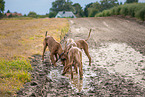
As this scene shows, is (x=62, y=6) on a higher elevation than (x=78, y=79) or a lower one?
higher

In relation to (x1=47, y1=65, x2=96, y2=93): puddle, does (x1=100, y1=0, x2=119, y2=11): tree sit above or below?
above

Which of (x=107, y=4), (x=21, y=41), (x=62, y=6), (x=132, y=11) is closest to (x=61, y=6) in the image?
(x=62, y=6)

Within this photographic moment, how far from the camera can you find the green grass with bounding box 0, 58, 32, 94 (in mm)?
4653

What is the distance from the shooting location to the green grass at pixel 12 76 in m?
4.65

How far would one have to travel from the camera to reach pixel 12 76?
17.8ft

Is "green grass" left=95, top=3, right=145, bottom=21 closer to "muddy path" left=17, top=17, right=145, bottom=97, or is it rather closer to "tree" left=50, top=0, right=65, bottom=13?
"muddy path" left=17, top=17, right=145, bottom=97

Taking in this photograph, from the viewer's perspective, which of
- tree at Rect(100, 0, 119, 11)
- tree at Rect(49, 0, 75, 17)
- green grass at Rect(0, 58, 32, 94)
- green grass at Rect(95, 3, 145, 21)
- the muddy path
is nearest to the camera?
green grass at Rect(0, 58, 32, 94)

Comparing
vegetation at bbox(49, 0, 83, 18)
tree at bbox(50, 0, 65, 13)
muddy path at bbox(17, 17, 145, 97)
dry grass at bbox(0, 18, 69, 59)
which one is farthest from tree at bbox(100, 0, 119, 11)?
muddy path at bbox(17, 17, 145, 97)

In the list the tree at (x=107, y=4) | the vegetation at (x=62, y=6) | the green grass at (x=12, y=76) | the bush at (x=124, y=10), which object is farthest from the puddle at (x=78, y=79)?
the vegetation at (x=62, y=6)

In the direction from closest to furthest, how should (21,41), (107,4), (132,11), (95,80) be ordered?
(95,80)
(21,41)
(132,11)
(107,4)

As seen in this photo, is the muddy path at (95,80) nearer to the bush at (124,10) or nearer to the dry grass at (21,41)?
the dry grass at (21,41)

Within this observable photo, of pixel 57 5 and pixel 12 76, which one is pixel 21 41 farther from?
pixel 57 5

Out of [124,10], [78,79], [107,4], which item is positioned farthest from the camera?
[107,4]

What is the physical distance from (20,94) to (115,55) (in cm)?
611
